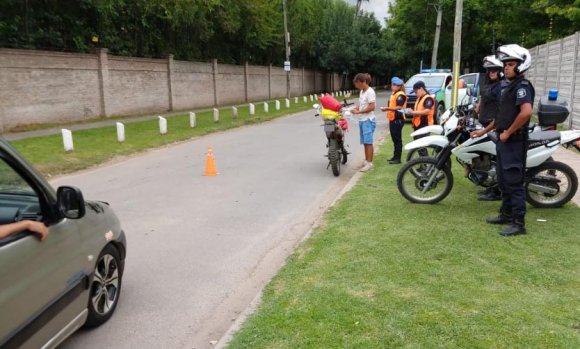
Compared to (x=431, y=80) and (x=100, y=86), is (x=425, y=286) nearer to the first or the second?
(x=431, y=80)

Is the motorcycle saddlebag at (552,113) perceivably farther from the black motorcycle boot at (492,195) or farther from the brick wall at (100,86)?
the brick wall at (100,86)

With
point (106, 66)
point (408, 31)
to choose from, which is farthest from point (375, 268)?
point (408, 31)

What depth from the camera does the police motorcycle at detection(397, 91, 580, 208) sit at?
6594mm

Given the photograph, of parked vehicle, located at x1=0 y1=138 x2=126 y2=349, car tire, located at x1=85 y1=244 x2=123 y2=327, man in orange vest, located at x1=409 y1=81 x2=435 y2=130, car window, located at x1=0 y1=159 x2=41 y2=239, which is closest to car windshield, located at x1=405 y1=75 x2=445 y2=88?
man in orange vest, located at x1=409 y1=81 x2=435 y2=130

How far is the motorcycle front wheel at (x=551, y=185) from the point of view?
6.80 metres

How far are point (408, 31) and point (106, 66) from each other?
3267 centimetres

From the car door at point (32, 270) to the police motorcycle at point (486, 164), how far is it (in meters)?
4.93

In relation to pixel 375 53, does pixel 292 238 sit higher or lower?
lower

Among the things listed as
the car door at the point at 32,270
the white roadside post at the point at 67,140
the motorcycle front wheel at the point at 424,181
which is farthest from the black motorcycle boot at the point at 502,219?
the white roadside post at the point at 67,140

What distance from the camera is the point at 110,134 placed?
16.9 meters

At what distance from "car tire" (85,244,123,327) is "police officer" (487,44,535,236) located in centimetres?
394

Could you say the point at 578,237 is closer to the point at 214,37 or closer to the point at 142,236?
the point at 142,236

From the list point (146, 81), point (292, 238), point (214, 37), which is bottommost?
point (292, 238)

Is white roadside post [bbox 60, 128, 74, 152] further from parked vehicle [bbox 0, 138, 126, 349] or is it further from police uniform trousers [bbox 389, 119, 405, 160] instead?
parked vehicle [bbox 0, 138, 126, 349]
